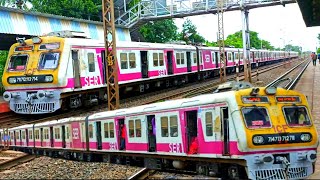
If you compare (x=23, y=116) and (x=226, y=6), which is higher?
(x=226, y=6)

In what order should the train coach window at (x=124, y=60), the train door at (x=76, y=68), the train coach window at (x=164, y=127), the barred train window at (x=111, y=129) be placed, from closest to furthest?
1. the train coach window at (x=164, y=127)
2. the barred train window at (x=111, y=129)
3. the train door at (x=76, y=68)
4. the train coach window at (x=124, y=60)

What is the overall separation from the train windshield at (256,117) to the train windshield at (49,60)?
37.6 feet

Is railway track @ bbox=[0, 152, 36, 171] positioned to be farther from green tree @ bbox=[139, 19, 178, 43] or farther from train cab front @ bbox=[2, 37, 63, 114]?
green tree @ bbox=[139, 19, 178, 43]

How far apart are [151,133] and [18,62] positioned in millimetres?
9746

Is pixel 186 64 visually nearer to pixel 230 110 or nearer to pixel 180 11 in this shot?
pixel 180 11

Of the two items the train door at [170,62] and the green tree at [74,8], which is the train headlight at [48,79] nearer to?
the train door at [170,62]

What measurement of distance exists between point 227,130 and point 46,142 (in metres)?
13.2

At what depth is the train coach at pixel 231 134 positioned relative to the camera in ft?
31.1

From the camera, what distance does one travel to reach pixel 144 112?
1318 cm

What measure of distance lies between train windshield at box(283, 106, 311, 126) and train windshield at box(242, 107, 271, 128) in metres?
0.54

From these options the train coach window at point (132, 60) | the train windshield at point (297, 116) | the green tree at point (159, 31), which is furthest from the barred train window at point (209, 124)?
the green tree at point (159, 31)

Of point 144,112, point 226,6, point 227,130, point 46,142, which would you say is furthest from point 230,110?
point 226,6

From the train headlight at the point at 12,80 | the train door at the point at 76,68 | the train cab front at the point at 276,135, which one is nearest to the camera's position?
the train cab front at the point at 276,135

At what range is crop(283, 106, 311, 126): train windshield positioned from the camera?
33.0ft
